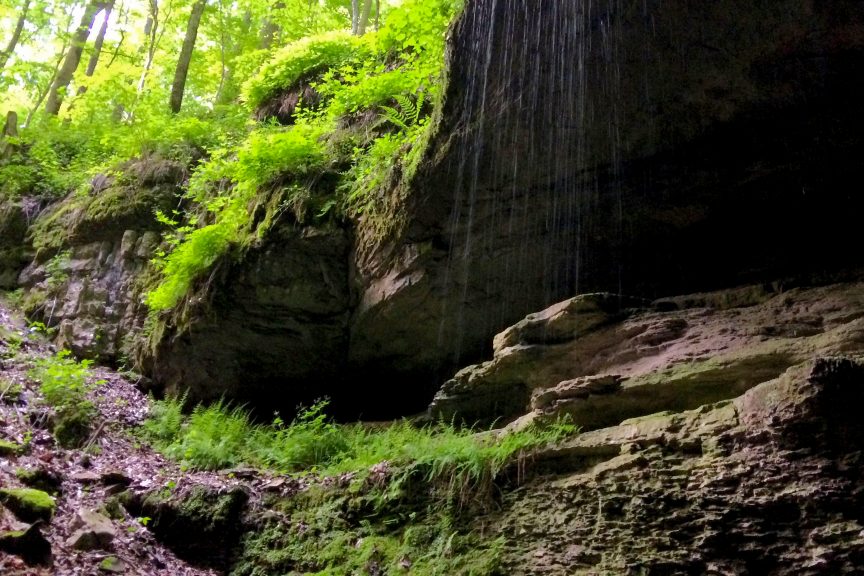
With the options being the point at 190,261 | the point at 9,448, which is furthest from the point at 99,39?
the point at 9,448

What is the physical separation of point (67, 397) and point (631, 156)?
7191 millimetres

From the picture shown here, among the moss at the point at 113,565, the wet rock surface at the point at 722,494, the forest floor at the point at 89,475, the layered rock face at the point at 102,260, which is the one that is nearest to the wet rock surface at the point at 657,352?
the wet rock surface at the point at 722,494

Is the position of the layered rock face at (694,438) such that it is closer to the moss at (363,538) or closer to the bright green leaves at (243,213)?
the moss at (363,538)

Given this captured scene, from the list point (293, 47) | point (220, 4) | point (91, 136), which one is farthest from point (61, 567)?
point (220, 4)

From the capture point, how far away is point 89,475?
5906 millimetres

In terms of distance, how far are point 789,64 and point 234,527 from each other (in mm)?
6597

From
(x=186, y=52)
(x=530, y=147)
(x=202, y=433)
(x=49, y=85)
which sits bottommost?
(x=202, y=433)

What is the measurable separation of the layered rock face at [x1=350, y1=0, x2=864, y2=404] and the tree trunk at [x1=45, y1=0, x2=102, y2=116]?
1465 cm

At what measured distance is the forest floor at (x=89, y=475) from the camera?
15.0 feet

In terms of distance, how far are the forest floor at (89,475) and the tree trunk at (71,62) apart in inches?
430

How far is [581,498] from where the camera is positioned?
4254mm

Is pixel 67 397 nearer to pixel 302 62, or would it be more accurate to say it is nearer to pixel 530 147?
pixel 530 147

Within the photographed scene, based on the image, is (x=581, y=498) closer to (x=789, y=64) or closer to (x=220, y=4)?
(x=789, y=64)

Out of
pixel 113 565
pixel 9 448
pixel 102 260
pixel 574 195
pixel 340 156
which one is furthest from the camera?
pixel 102 260
